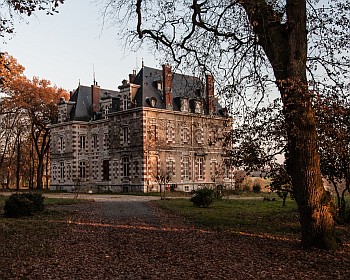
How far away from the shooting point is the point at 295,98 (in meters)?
8.87

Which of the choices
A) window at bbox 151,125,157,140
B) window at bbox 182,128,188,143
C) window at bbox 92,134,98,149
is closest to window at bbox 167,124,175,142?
window at bbox 182,128,188,143

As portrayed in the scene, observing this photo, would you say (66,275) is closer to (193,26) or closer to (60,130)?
(193,26)

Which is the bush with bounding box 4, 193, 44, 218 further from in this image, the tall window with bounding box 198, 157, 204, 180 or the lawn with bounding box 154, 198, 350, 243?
the tall window with bounding box 198, 157, 204, 180

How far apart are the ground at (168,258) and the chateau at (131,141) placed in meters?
24.0

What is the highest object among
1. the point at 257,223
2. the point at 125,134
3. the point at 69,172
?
the point at 125,134

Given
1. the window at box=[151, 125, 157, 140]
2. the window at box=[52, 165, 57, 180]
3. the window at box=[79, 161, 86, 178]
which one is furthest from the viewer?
the window at box=[52, 165, 57, 180]

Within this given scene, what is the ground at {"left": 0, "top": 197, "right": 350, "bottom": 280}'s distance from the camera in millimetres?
7375

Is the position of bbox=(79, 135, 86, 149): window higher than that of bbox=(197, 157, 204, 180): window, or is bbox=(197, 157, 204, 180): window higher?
bbox=(79, 135, 86, 149): window

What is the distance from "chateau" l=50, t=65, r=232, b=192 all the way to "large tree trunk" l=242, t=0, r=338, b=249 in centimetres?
2496

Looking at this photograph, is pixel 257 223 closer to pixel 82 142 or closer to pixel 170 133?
pixel 170 133

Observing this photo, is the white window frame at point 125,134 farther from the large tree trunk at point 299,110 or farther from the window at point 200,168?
the large tree trunk at point 299,110

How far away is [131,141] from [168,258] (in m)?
31.4

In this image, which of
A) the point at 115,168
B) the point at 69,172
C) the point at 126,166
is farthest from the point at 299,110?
the point at 69,172

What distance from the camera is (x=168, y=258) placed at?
28.5ft
